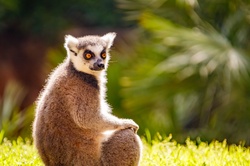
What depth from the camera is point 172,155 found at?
6867mm

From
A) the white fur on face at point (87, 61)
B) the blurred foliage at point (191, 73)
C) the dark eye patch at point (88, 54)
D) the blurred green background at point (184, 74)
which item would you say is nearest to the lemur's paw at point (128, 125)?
the white fur on face at point (87, 61)

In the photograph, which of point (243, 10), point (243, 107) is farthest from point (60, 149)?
point (243, 10)

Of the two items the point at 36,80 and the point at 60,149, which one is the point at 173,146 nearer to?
the point at 60,149

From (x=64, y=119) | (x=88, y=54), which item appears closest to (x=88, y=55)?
(x=88, y=54)

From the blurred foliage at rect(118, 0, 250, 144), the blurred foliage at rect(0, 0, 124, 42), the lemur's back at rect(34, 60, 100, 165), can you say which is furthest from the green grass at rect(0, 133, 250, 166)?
the blurred foliage at rect(0, 0, 124, 42)

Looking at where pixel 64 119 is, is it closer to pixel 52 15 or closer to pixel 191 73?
pixel 191 73

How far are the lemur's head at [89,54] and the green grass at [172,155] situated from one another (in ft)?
3.54

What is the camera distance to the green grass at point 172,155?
6.55 m

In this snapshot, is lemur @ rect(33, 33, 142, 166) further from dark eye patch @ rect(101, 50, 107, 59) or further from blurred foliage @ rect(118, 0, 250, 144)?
blurred foliage @ rect(118, 0, 250, 144)

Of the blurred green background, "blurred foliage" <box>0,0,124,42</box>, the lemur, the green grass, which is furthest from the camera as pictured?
"blurred foliage" <box>0,0,124,42</box>

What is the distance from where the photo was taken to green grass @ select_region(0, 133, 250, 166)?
6.55 m

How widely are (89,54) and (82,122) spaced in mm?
484

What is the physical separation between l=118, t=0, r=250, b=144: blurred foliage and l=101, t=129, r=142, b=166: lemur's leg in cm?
329

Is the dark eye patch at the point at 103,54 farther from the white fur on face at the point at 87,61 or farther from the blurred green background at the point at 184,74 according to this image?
the blurred green background at the point at 184,74
